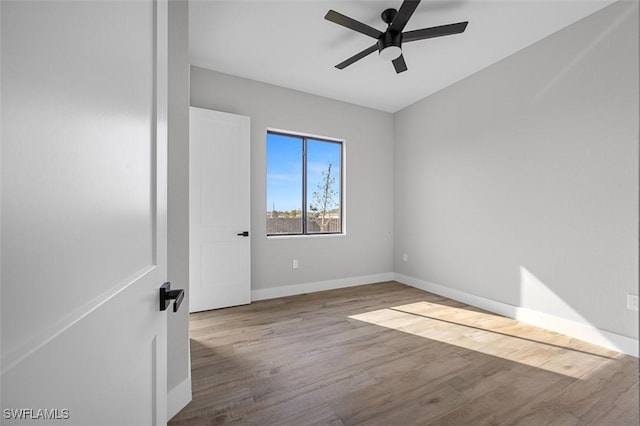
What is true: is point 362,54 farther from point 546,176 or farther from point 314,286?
point 314,286

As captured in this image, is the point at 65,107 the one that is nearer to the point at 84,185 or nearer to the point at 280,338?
the point at 84,185

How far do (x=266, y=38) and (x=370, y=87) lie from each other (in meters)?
1.51

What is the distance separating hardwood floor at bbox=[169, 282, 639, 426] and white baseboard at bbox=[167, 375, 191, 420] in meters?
0.04

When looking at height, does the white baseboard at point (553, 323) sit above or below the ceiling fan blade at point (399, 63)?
below

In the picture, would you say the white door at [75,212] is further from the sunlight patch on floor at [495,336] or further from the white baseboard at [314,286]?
the white baseboard at [314,286]

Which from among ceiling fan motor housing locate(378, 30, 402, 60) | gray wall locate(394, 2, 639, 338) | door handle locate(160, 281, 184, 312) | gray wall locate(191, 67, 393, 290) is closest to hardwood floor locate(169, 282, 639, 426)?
gray wall locate(394, 2, 639, 338)

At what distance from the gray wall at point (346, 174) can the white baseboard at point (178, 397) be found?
1796 mm

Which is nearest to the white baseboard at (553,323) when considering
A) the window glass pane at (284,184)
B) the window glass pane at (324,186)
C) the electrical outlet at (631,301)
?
the electrical outlet at (631,301)

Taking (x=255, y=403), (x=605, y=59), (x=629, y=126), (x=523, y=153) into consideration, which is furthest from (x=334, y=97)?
(x=255, y=403)

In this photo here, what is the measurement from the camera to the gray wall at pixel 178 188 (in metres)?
1.41

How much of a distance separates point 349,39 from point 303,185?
186 centimetres

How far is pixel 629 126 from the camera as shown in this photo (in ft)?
6.31

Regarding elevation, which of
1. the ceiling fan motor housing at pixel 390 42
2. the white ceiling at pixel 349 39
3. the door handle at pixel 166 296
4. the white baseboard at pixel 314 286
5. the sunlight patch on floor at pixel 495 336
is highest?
the white ceiling at pixel 349 39

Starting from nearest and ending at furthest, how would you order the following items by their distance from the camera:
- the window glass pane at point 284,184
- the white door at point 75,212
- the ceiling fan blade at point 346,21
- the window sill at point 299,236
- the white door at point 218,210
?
the white door at point 75,212 → the ceiling fan blade at point 346,21 → the white door at point 218,210 → the window sill at point 299,236 → the window glass pane at point 284,184
